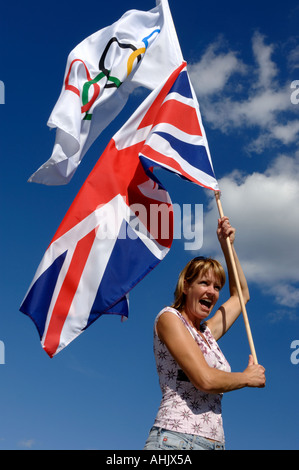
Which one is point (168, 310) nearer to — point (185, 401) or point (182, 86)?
point (185, 401)

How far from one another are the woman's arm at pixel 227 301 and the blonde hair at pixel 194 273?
25.2 inches

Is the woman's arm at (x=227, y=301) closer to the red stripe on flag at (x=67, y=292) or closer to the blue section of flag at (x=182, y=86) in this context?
the red stripe on flag at (x=67, y=292)

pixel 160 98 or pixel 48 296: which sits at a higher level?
pixel 160 98

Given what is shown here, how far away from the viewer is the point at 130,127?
7.97 meters

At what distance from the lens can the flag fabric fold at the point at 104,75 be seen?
751 cm

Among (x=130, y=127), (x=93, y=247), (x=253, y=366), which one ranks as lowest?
(x=253, y=366)

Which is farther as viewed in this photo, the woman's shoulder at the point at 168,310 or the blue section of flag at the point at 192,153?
the blue section of flag at the point at 192,153

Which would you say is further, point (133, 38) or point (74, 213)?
point (133, 38)

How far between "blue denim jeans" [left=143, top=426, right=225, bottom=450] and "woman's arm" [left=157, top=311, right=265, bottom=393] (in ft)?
1.43

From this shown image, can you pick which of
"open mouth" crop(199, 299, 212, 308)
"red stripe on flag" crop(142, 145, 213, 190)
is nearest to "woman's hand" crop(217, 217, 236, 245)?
"red stripe on flag" crop(142, 145, 213, 190)

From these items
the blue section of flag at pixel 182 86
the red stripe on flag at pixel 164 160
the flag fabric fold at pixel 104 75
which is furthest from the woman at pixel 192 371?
the blue section of flag at pixel 182 86
